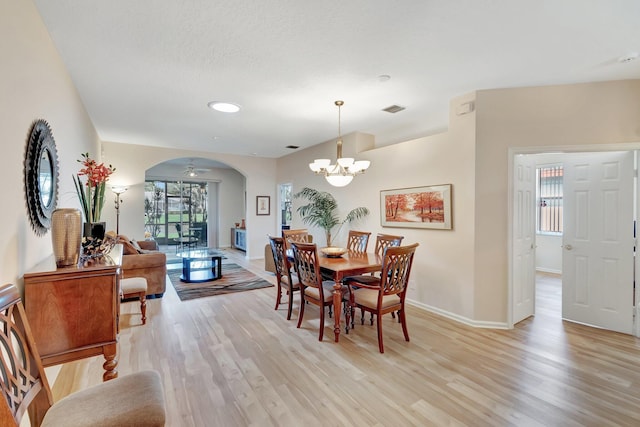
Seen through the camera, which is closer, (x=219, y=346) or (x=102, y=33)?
(x=102, y=33)

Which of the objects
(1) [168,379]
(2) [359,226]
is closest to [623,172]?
(2) [359,226]

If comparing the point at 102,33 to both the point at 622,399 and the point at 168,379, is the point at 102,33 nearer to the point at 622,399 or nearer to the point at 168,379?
the point at 168,379

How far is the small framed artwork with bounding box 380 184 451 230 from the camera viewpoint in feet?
12.5

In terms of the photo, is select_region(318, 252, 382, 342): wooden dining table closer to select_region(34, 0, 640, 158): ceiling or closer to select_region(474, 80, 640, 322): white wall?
select_region(474, 80, 640, 322): white wall

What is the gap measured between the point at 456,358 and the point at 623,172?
9.36ft

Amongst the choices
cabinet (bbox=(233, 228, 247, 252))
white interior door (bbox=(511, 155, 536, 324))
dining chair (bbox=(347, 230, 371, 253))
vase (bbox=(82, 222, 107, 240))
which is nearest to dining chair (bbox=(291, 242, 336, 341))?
dining chair (bbox=(347, 230, 371, 253))

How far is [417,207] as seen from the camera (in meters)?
4.19

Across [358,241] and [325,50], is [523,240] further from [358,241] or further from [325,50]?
[325,50]

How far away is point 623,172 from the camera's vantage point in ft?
10.7

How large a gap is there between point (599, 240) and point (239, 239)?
28.5 ft

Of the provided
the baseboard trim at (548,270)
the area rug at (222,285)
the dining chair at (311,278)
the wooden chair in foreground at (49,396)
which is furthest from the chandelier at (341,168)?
the baseboard trim at (548,270)

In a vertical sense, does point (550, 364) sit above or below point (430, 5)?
below

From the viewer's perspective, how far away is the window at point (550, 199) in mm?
6230

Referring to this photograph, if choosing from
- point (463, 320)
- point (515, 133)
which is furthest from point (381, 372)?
point (515, 133)
